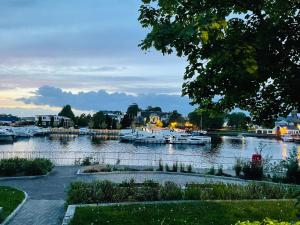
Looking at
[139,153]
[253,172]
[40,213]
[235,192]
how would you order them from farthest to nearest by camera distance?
1. [139,153]
2. [253,172]
3. [235,192]
4. [40,213]

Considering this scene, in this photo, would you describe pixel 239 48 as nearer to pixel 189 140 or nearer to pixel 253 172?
pixel 253 172

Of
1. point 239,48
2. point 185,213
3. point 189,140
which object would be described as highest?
point 239,48

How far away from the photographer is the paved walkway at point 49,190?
14938 mm

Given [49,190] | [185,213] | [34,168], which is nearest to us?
[185,213]

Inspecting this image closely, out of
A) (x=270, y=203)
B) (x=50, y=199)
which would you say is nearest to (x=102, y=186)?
(x=50, y=199)

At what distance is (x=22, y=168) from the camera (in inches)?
1017

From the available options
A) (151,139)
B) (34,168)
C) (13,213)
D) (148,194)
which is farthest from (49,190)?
A: (151,139)

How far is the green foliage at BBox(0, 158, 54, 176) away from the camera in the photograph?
83.4 ft

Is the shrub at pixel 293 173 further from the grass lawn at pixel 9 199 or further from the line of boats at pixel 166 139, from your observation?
the line of boats at pixel 166 139

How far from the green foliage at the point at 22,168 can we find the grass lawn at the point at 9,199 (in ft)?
16.5

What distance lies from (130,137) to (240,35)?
115 m

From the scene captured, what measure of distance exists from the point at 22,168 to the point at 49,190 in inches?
216

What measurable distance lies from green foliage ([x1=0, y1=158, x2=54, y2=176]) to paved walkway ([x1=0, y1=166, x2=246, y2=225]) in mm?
769

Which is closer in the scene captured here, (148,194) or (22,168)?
(148,194)
